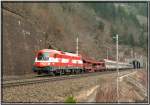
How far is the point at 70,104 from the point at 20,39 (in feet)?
78.4

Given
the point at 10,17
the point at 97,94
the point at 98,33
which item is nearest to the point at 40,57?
the point at 10,17

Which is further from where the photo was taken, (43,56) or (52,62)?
(52,62)

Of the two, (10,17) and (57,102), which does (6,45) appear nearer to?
(10,17)

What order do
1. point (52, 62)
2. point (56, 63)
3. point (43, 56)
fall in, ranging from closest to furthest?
point (43, 56) → point (52, 62) → point (56, 63)

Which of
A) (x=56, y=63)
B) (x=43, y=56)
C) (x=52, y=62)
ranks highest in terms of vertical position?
(x=43, y=56)

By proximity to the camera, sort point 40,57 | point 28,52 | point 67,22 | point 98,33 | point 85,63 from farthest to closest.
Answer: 1. point 98,33
2. point 67,22
3. point 85,63
4. point 28,52
5. point 40,57

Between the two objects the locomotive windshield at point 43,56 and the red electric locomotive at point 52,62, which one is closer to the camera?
the red electric locomotive at point 52,62

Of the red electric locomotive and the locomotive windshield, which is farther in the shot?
the locomotive windshield

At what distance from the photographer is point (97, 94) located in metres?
26.0

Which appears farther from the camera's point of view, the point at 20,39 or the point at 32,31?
the point at 32,31

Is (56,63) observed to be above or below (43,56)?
below

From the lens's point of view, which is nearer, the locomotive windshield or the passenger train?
the passenger train

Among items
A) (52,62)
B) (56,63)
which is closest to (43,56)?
(52,62)

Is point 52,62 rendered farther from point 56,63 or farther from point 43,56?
point 43,56
